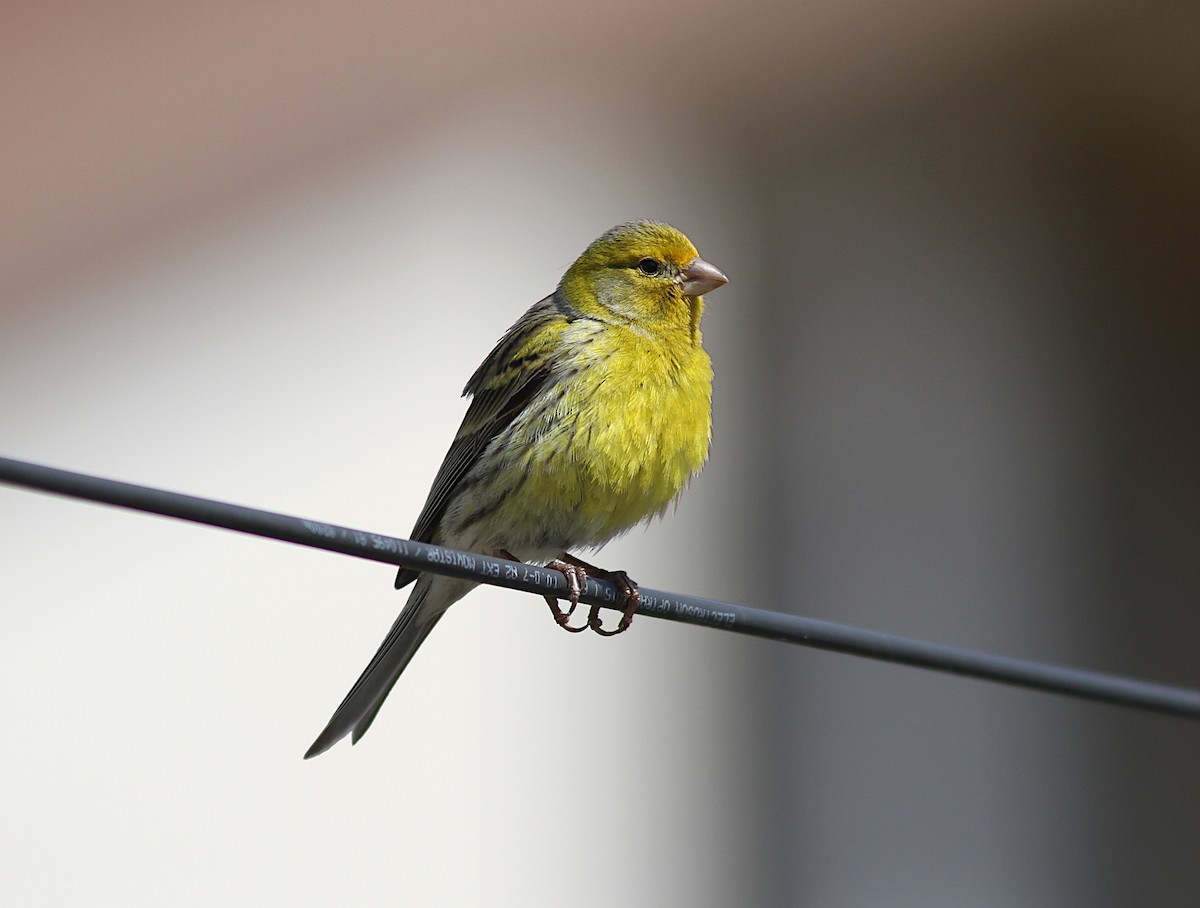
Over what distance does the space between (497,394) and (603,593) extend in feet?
3.69

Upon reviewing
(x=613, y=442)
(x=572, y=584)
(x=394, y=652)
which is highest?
(x=613, y=442)

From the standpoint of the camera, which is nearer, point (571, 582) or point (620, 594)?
point (571, 582)

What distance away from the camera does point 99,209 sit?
6273 millimetres

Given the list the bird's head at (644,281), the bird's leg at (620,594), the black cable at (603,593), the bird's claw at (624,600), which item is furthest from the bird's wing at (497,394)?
the black cable at (603,593)

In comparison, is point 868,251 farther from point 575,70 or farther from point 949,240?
point 575,70

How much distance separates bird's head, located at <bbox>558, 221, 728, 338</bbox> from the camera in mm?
4297

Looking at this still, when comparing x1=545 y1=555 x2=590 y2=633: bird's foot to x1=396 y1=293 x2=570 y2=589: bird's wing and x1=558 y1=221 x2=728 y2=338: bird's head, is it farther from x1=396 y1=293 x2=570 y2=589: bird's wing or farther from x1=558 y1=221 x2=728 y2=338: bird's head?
x1=558 y1=221 x2=728 y2=338: bird's head

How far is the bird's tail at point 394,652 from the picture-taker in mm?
4012

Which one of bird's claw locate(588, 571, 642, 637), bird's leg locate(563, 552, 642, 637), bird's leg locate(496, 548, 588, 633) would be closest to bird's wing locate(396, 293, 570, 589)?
bird's leg locate(496, 548, 588, 633)

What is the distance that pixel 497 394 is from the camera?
4250 millimetres

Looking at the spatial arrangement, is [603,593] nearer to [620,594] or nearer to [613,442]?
[620,594]

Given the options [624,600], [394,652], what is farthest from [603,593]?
[394,652]

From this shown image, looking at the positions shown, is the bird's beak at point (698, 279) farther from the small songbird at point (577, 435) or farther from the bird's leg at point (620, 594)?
the bird's leg at point (620, 594)

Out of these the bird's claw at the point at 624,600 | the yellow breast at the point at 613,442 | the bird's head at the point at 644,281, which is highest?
the bird's head at the point at 644,281
